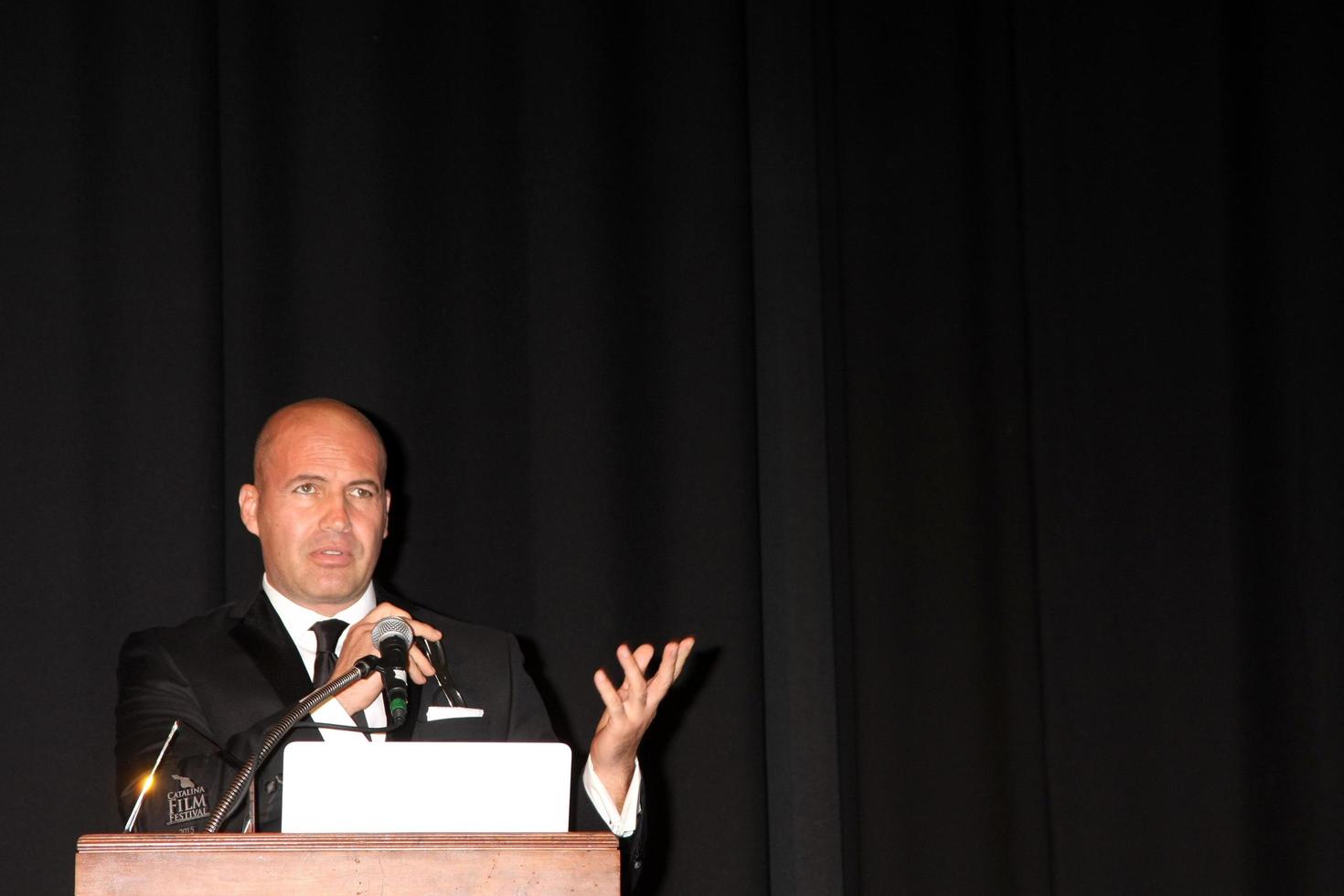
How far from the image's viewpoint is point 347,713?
2207 mm

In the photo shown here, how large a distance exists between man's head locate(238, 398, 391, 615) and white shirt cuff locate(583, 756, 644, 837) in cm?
68

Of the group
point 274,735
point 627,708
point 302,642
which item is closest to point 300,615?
point 302,642

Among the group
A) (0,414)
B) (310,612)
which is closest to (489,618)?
(310,612)

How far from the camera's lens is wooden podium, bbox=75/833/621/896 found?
1.49 m

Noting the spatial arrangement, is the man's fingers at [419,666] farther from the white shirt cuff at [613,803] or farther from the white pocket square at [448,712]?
the white shirt cuff at [613,803]

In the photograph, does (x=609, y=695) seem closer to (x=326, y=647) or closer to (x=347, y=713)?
(x=347, y=713)

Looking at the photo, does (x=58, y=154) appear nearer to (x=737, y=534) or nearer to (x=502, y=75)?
(x=502, y=75)

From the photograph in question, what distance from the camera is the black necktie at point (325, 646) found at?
2.46m

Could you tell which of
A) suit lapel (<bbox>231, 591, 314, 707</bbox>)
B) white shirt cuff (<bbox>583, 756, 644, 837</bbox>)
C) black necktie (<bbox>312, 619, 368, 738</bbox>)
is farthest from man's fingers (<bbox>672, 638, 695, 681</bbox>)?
suit lapel (<bbox>231, 591, 314, 707</bbox>)

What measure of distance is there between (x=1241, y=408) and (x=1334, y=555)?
1.41 ft

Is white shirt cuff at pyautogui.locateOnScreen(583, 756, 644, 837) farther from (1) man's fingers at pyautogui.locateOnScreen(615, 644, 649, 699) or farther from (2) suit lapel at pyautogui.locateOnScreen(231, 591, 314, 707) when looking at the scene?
(2) suit lapel at pyautogui.locateOnScreen(231, 591, 314, 707)

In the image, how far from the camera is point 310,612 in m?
2.73

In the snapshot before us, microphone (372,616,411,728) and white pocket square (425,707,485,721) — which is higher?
microphone (372,616,411,728)

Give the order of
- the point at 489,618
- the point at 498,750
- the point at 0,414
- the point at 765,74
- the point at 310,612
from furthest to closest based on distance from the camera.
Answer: the point at 765,74, the point at 489,618, the point at 0,414, the point at 310,612, the point at 498,750
